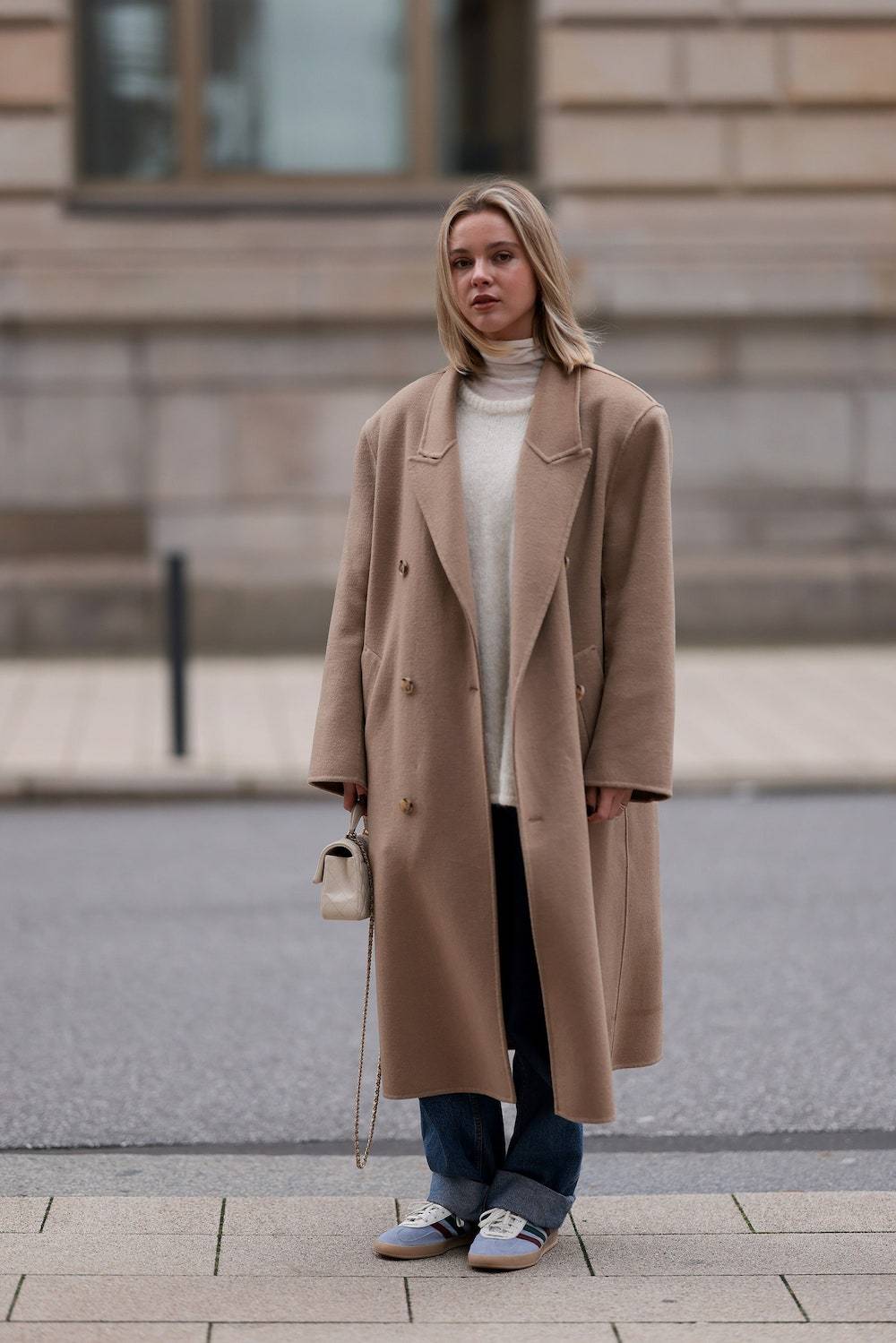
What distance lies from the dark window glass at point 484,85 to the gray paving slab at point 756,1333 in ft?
40.7

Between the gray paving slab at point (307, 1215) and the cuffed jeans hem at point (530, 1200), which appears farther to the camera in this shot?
the gray paving slab at point (307, 1215)

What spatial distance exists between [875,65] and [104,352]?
5.70 m

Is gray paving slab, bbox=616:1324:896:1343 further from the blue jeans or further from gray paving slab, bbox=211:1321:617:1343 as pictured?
the blue jeans

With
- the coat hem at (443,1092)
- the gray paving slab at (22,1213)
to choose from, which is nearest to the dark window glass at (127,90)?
the gray paving slab at (22,1213)

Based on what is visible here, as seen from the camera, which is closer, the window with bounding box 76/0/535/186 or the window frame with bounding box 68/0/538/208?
the window frame with bounding box 68/0/538/208

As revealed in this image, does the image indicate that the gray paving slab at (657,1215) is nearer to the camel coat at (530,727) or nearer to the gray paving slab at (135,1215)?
the camel coat at (530,727)

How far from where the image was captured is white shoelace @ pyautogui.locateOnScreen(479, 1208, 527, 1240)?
12.1 feet

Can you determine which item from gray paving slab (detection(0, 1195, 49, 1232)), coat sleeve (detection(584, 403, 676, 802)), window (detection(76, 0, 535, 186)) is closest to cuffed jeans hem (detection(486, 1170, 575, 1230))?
coat sleeve (detection(584, 403, 676, 802))

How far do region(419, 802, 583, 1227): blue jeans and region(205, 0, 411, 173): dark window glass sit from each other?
11.9 m

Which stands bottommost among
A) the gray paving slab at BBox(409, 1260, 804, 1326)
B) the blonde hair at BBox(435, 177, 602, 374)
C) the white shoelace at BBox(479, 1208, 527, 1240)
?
the gray paving slab at BBox(409, 1260, 804, 1326)

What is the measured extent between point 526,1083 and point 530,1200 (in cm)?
21

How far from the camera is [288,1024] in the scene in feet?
18.8

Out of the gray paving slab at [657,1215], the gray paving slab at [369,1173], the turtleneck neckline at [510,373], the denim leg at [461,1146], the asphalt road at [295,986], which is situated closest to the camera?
the turtleneck neckline at [510,373]

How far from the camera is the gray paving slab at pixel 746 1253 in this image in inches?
143
